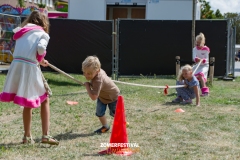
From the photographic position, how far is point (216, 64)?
1436 centimetres

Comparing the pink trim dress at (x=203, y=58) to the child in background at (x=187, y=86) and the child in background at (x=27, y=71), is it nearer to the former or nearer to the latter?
the child in background at (x=187, y=86)

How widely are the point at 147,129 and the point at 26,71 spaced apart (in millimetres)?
2108

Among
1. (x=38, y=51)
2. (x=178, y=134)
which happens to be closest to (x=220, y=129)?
(x=178, y=134)

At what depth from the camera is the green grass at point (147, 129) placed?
4.95 meters

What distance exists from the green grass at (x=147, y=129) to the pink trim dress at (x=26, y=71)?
607mm

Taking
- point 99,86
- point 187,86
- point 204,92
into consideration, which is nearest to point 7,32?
point 204,92

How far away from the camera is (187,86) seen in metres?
8.87

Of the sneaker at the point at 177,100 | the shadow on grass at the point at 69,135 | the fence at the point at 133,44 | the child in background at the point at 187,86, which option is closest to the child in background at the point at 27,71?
the shadow on grass at the point at 69,135

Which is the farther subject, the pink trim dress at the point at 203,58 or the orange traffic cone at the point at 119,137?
the pink trim dress at the point at 203,58

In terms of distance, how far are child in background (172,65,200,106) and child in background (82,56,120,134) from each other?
300 centimetres

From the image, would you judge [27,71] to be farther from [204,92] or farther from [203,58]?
[203,58]

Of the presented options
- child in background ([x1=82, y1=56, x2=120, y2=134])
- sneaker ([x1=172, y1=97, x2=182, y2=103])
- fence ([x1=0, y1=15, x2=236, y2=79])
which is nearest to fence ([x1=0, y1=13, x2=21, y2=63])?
fence ([x1=0, y1=15, x2=236, y2=79])

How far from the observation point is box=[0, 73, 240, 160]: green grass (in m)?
4.95

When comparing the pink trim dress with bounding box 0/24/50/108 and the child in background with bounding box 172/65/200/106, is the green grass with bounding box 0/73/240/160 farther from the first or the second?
the pink trim dress with bounding box 0/24/50/108
